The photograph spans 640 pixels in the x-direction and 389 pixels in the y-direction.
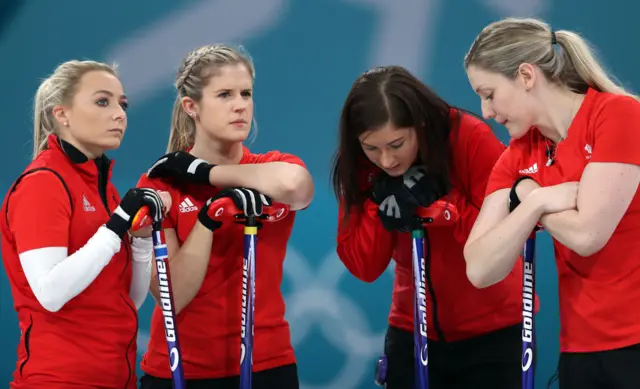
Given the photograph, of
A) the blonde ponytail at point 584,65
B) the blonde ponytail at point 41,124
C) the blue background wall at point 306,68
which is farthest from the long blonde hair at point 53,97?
the blue background wall at point 306,68

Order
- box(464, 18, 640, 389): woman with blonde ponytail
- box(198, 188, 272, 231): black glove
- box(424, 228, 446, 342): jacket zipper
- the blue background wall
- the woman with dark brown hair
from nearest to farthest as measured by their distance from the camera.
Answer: box(464, 18, 640, 389): woman with blonde ponytail → box(198, 188, 272, 231): black glove → the woman with dark brown hair → box(424, 228, 446, 342): jacket zipper → the blue background wall

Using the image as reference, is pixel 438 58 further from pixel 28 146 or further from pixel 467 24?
pixel 28 146

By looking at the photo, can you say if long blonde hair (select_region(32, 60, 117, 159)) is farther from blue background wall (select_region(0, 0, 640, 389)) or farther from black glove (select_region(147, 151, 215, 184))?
blue background wall (select_region(0, 0, 640, 389))

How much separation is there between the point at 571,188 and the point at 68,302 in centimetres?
131

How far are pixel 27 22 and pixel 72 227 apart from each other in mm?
2230

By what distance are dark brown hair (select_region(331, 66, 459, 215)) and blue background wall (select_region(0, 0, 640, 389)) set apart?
1579 mm

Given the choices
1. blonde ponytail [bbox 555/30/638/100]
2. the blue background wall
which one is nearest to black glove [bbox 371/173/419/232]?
blonde ponytail [bbox 555/30/638/100]

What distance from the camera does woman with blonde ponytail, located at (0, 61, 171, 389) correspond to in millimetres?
2207

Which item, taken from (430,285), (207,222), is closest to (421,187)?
(430,285)

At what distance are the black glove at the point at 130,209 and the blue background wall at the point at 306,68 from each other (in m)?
1.86

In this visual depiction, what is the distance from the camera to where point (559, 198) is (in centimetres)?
211

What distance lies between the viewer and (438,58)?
13.4 feet

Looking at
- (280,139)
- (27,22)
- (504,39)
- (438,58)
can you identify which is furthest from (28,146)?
(504,39)

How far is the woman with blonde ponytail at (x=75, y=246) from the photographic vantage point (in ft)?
7.24
